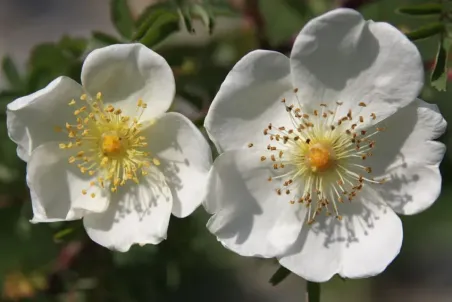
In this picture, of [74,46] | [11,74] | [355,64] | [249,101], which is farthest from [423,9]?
[11,74]

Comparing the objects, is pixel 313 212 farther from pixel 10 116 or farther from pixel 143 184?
pixel 10 116

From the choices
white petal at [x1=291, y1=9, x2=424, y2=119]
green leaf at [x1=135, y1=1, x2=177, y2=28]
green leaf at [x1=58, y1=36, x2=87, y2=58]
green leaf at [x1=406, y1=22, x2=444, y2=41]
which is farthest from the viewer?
green leaf at [x1=58, y1=36, x2=87, y2=58]

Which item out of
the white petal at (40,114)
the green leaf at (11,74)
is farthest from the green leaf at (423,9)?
the green leaf at (11,74)

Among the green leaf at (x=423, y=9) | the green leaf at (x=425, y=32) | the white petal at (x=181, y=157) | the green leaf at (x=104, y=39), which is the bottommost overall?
the white petal at (x=181, y=157)

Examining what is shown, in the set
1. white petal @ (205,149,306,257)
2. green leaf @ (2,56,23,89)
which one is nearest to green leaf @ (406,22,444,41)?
white petal @ (205,149,306,257)

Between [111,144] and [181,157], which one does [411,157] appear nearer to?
[181,157]

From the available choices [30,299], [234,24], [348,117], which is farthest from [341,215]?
[234,24]

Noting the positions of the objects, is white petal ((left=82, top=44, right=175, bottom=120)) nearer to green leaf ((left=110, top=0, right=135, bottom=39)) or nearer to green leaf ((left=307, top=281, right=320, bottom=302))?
green leaf ((left=110, top=0, right=135, bottom=39))

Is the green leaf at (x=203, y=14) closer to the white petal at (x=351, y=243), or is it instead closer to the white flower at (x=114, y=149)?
the white flower at (x=114, y=149)
